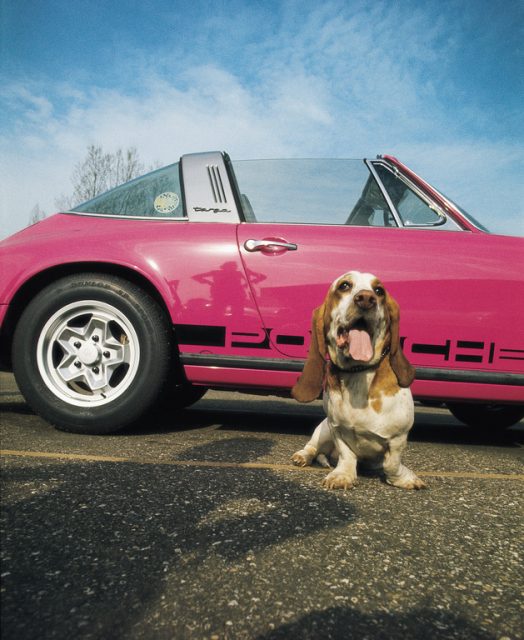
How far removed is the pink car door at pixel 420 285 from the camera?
262 cm

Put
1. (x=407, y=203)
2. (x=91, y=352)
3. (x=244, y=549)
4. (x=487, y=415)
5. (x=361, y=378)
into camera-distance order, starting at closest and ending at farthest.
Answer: (x=244, y=549) → (x=361, y=378) → (x=91, y=352) → (x=407, y=203) → (x=487, y=415)

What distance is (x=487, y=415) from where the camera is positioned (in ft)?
12.5

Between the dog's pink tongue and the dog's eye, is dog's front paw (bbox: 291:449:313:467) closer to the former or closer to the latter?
the dog's pink tongue

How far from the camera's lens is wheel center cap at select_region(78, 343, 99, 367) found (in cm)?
272

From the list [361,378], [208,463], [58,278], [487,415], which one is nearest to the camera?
[361,378]

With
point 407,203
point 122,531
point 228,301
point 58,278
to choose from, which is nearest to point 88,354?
point 58,278

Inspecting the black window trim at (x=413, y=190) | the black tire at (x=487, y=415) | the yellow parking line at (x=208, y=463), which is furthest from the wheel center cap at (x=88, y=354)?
the black tire at (x=487, y=415)

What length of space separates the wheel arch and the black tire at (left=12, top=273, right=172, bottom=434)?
6cm

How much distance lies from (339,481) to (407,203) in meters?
1.78

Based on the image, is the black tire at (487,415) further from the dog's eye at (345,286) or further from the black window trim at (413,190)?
the dog's eye at (345,286)

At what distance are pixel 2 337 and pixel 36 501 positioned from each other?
1.63m

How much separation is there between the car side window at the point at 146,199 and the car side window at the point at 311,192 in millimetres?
399

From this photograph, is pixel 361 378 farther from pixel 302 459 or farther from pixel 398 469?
pixel 302 459

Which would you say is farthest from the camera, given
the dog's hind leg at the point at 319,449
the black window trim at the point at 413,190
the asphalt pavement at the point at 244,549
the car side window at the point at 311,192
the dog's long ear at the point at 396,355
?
the car side window at the point at 311,192
